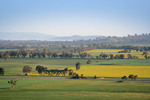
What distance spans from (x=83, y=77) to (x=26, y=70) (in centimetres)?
2063

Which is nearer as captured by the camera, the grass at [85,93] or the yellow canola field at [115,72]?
the grass at [85,93]

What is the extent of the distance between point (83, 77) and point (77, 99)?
103 ft

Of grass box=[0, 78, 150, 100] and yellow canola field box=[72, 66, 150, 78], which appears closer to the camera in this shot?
grass box=[0, 78, 150, 100]

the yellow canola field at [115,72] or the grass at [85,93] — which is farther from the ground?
the yellow canola field at [115,72]

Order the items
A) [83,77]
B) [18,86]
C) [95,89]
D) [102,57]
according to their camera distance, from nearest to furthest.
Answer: [95,89] < [18,86] < [83,77] < [102,57]

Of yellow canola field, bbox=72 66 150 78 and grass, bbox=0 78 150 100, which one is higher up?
yellow canola field, bbox=72 66 150 78

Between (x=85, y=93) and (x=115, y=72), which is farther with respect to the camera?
(x=115, y=72)

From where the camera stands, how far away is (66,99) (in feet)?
142

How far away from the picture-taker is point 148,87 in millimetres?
55156

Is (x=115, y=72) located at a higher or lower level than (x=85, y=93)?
higher

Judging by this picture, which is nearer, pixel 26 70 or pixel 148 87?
pixel 148 87

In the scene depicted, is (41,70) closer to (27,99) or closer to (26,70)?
(26,70)

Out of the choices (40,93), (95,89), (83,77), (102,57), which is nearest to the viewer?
(40,93)

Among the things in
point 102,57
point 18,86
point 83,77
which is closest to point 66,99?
point 18,86
